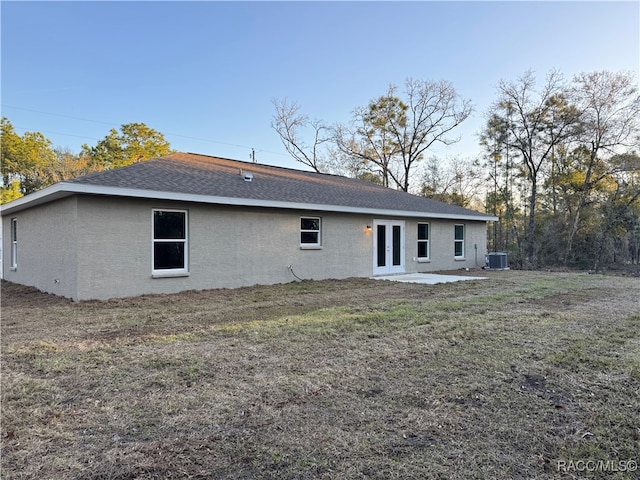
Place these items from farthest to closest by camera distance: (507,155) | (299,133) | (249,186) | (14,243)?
1. (299,133)
2. (507,155)
3. (14,243)
4. (249,186)

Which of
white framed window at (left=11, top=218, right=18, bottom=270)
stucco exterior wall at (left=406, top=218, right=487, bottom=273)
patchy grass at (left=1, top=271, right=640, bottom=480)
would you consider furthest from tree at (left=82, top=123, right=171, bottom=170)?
patchy grass at (left=1, top=271, right=640, bottom=480)

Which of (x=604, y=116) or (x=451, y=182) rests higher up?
(x=604, y=116)

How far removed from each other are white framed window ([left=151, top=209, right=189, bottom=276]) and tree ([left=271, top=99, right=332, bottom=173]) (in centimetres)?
2162

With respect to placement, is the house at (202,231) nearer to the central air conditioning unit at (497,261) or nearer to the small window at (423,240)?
the small window at (423,240)

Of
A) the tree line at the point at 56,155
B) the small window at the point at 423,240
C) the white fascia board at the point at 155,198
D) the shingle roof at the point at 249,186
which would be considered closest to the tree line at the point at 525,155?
the small window at the point at 423,240

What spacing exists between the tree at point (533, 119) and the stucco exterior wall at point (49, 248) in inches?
802

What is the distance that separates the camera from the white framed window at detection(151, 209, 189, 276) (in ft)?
27.9

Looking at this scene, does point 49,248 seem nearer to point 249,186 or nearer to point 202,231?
point 202,231

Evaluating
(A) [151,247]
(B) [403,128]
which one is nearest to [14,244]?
(A) [151,247]

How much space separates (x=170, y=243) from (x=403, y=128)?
23958 millimetres

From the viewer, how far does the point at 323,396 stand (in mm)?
3004

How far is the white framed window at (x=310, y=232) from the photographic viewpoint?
438 inches

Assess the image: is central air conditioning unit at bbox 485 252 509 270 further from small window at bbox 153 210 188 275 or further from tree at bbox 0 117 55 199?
tree at bbox 0 117 55 199

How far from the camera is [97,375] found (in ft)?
11.4
